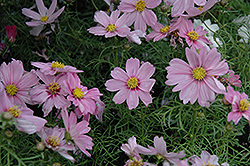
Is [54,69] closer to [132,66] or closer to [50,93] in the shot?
[50,93]

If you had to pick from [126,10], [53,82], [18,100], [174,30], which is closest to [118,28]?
[126,10]

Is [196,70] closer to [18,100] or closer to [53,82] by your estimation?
[53,82]

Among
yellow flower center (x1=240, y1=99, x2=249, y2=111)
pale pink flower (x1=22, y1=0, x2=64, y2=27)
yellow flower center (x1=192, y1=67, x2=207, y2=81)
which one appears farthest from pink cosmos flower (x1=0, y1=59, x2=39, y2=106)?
yellow flower center (x1=240, y1=99, x2=249, y2=111)

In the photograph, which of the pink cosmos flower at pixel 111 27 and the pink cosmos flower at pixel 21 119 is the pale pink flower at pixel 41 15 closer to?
the pink cosmos flower at pixel 111 27

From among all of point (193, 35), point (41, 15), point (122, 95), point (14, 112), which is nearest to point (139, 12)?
point (193, 35)

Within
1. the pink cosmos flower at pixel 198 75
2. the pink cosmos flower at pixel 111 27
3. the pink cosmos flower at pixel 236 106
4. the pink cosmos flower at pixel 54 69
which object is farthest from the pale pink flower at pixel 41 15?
the pink cosmos flower at pixel 236 106

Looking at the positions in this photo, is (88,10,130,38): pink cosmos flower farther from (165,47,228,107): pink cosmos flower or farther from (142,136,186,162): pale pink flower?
(142,136,186,162): pale pink flower
